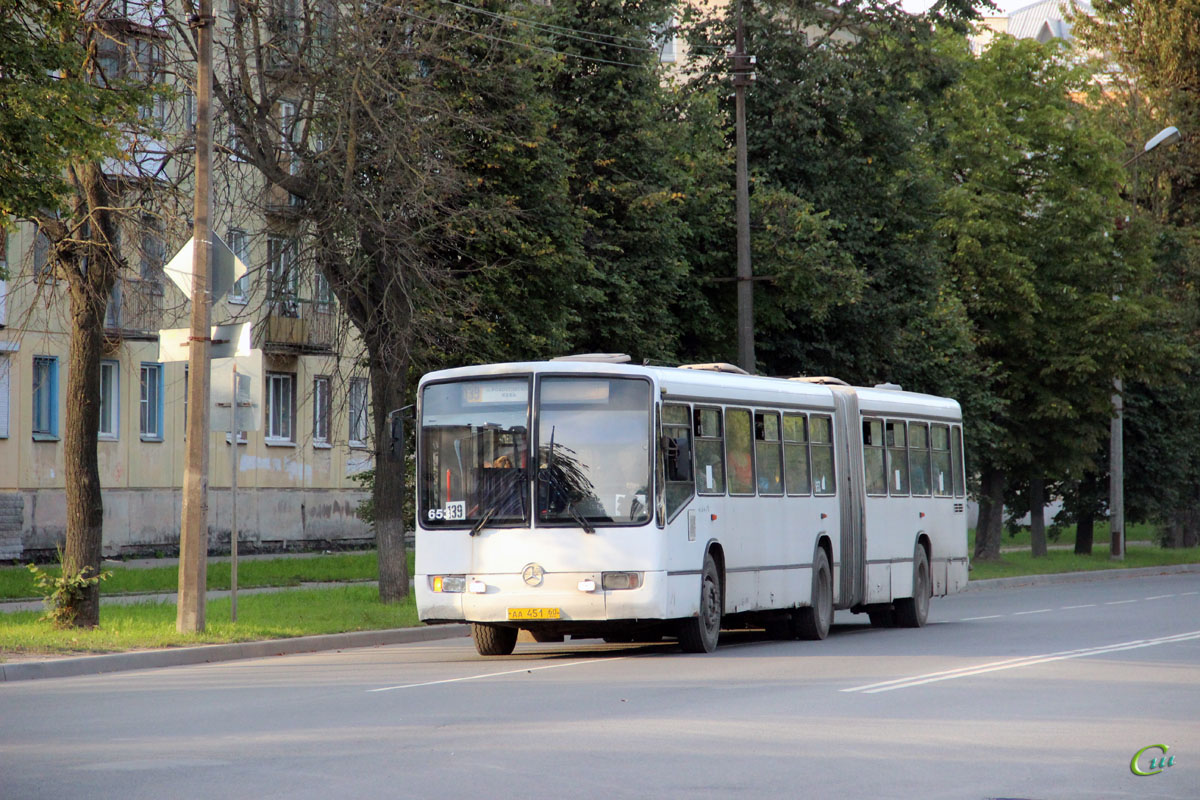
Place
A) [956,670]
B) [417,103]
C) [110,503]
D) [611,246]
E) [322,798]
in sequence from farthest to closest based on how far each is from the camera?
[110,503], [611,246], [417,103], [956,670], [322,798]

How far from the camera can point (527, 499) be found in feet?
55.9

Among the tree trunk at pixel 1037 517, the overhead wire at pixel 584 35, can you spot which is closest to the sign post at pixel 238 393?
the overhead wire at pixel 584 35

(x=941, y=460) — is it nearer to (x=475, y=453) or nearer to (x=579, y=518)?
(x=579, y=518)

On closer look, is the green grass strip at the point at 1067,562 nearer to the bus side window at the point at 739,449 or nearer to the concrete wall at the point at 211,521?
the concrete wall at the point at 211,521

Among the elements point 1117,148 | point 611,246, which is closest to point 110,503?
point 611,246

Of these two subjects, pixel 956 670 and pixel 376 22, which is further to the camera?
pixel 376 22

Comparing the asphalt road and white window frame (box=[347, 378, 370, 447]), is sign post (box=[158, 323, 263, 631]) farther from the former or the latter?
white window frame (box=[347, 378, 370, 447])

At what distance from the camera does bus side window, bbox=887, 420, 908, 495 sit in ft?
76.8

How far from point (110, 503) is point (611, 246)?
16967 millimetres

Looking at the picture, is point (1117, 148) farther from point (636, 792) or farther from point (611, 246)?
point (636, 792)

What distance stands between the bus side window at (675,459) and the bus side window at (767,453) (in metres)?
1.92

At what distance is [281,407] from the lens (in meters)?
46.1

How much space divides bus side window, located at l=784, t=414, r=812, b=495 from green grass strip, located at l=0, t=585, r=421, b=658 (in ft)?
17.3

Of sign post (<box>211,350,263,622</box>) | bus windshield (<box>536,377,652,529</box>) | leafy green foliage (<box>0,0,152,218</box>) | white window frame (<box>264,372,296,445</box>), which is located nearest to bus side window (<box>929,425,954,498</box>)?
bus windshield (<box>536,377,652,529</box>)
